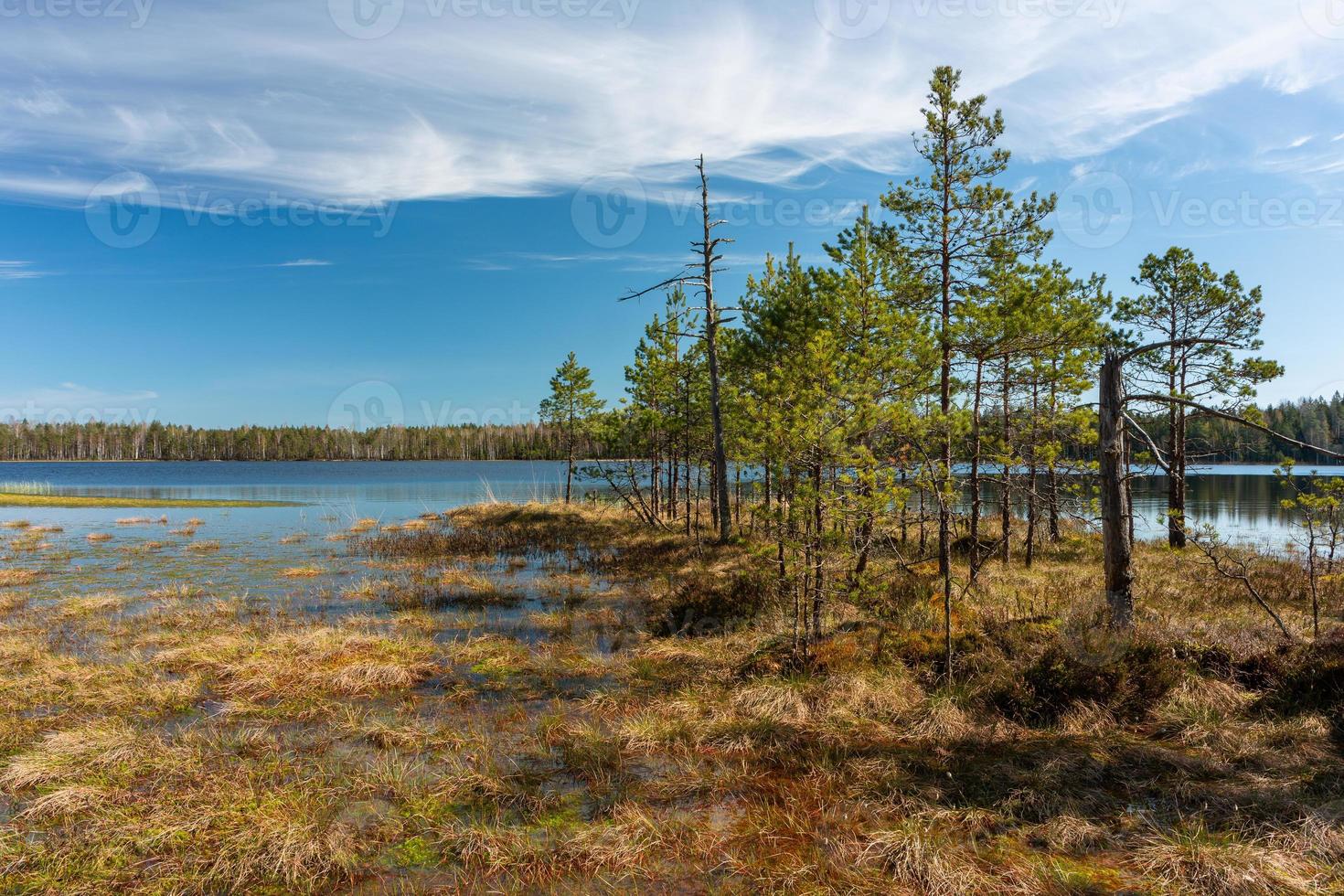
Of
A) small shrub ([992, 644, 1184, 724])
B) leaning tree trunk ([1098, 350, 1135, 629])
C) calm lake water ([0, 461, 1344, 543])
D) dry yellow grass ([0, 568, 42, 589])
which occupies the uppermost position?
leaning tree trunk ([1098, 350, 1135, 629])

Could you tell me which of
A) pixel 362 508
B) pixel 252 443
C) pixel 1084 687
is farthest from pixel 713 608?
pixel 252 443

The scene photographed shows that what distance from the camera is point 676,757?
6.82 m

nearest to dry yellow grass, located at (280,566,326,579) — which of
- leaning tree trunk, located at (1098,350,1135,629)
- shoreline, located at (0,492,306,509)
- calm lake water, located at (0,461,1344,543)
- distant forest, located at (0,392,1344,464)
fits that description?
calm lake water, located at (0,461,1344,543)

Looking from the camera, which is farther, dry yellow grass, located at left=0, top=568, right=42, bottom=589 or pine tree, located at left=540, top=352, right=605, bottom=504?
pine tree, located at left=540, top=352, right=605, bottom=504

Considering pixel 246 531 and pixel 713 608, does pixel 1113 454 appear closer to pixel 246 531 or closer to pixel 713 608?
pixel 713 608

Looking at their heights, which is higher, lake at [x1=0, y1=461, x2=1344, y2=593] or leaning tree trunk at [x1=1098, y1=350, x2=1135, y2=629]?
leaning tree trunk at [x1=1098, y1=350, x2=1135, y2=629]

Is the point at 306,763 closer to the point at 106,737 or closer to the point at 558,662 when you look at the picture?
the point at 106,737

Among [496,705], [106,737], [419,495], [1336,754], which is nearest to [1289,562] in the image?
[1336,754]

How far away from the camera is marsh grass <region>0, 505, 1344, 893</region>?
4852 mm

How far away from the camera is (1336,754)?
603cm

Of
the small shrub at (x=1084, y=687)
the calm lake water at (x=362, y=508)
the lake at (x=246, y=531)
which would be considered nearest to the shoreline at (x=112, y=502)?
the calm lake water at (x=362, y=508)

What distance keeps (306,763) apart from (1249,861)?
8.14 m

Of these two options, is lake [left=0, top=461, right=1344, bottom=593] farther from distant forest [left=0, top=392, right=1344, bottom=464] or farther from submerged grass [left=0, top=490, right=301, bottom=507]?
distant forest [left=0, top=392, right=1344, bottom=464]

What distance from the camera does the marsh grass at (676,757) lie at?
4.85 metres
